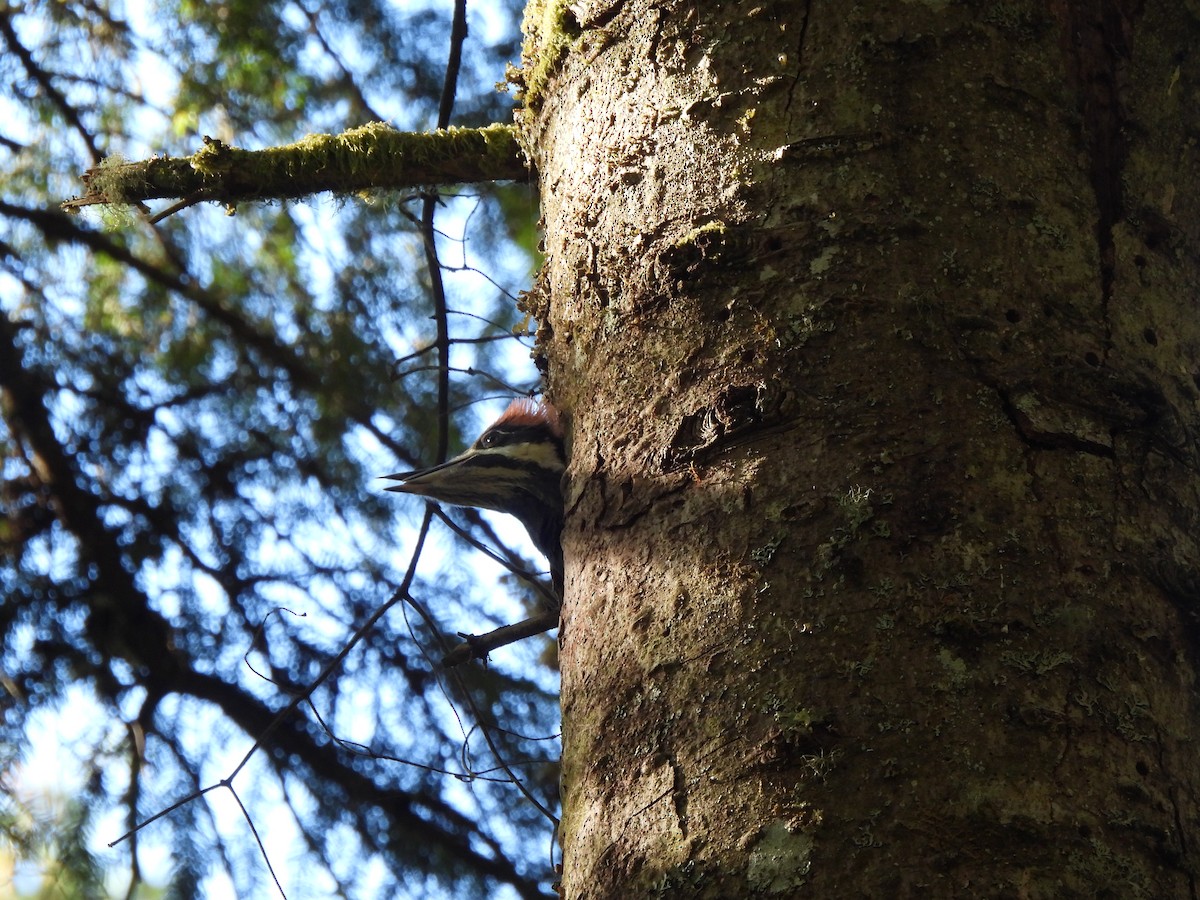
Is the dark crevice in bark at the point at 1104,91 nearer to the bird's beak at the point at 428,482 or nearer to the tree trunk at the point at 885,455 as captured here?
the tree trunk at the point at 885,455

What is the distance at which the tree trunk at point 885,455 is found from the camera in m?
1.24

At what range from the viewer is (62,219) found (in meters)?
3.94

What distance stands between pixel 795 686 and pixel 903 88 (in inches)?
32.4

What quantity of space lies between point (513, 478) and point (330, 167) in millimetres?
729

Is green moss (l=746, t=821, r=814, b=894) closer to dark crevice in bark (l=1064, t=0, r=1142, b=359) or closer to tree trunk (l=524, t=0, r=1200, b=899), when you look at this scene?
tree trunk (l=524, t=0, r=1200, b=899)

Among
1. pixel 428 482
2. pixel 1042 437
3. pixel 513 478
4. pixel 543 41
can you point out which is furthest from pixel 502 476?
pixel 1042 437

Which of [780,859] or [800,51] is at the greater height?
[800,51]

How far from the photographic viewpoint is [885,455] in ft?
4.59

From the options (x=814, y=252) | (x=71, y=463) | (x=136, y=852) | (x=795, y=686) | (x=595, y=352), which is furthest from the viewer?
(x=71, y=463)

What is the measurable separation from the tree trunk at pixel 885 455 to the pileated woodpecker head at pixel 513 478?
68 cm

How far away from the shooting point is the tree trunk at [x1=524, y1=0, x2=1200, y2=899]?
1244mm

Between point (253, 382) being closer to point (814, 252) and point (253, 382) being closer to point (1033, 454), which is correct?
point (814, 252)

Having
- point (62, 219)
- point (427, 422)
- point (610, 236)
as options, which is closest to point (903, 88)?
point (610, 236)

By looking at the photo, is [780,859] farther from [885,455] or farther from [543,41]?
[543,41]
